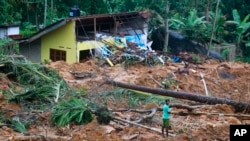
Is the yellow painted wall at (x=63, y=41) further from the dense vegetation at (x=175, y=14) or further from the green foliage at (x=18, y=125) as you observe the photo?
the green foliage at (x=18, y=125)

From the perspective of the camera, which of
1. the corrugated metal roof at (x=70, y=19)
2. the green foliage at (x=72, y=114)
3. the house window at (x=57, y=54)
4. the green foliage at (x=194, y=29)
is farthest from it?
the green foliage at (x=194, y=29)

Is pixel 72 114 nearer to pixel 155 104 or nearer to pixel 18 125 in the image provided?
pixel 18 125

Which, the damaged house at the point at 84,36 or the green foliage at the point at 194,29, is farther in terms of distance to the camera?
the green foliage at the point at 194,29

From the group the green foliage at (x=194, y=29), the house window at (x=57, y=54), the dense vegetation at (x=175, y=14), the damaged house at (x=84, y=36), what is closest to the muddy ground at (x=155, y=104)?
the damaged house at (x=84, y=36)

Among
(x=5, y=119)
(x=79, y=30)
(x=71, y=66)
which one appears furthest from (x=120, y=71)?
(x=5, y=119)

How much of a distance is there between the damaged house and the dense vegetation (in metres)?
1.76

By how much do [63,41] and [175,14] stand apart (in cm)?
896

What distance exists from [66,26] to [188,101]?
30.7 feet

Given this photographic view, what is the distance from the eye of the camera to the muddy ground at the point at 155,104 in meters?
9.34

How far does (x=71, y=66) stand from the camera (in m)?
17.0

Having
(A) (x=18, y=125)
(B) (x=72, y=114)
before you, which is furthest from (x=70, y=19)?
(A) (x=18, y=125)

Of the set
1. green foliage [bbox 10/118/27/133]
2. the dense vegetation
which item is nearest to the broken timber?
green foliage [bbox 10/118/27/133]

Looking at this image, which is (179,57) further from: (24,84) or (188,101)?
(24,84)

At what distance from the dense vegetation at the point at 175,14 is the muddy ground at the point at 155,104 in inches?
199
